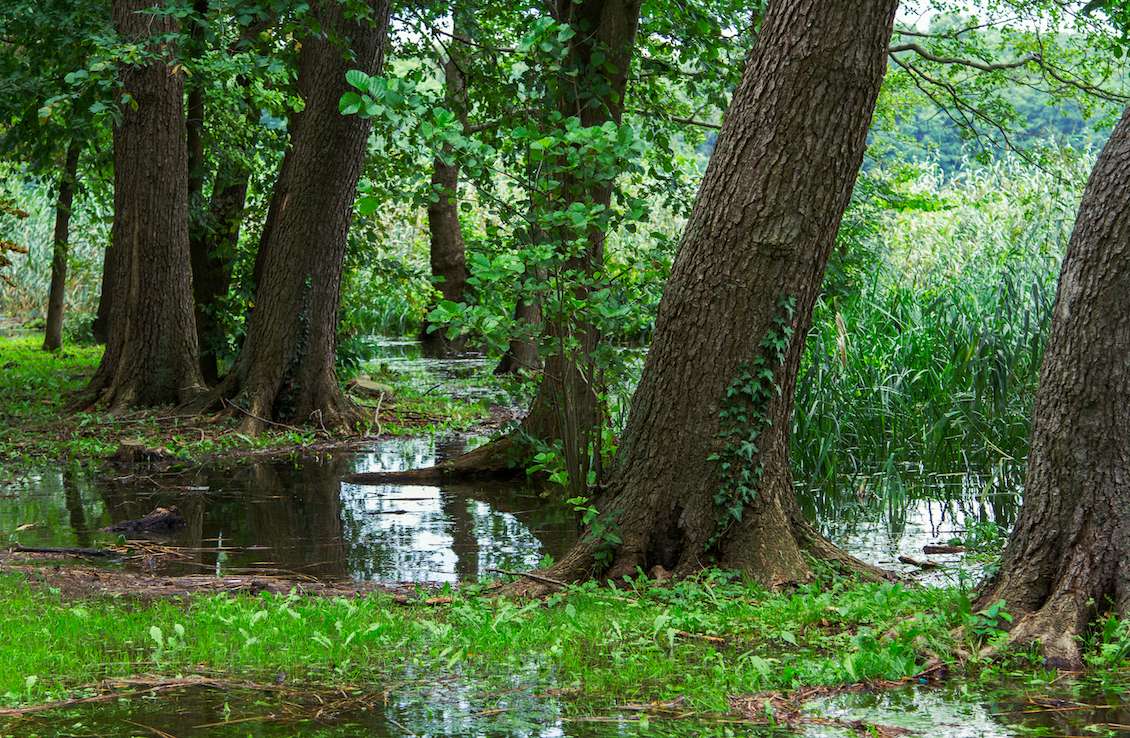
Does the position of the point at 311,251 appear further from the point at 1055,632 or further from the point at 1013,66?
the point at 1013,66

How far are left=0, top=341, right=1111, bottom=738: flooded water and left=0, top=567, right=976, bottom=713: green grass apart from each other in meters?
0.20

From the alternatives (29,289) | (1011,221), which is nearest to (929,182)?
(1011,221)

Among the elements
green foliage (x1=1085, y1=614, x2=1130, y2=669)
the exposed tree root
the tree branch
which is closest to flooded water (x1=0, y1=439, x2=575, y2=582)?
the exposed tree root

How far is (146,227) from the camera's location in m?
11.2

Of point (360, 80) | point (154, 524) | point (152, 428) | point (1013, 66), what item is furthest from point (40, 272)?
point (360, 80)

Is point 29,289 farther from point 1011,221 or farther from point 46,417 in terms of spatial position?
point 1011,221

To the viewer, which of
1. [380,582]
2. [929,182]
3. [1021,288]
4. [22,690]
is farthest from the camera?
[929,182]

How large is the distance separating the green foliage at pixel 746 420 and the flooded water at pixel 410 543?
105cm

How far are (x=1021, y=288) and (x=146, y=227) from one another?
896 centimetres

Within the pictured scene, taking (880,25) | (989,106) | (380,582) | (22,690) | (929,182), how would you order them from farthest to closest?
1. (929,182)
2. (989,106)
3. (380,582)
4. (880,25)
5. (22,690)

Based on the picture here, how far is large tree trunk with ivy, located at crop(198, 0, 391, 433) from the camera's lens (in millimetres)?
10250

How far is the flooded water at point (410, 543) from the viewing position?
9.80ft

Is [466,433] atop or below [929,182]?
below

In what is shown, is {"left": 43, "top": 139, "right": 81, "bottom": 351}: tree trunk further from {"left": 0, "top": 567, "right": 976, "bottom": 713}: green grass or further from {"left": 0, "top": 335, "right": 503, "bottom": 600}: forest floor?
{"left": 0, "top": 567, "right": 976, "bottom": 713}: green grass
